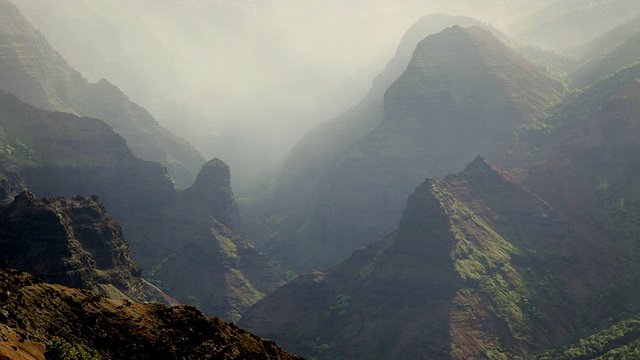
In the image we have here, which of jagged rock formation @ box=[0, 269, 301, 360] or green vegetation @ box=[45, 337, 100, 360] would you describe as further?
jagged rock formation @ box=[0, 269, 301, 360]

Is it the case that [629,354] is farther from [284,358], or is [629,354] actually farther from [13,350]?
[13,350]

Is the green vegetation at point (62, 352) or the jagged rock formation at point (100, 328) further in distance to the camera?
the jagged rock formation at point (100, 328)

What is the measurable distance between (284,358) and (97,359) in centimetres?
3419

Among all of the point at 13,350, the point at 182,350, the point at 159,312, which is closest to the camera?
the point at 13,350

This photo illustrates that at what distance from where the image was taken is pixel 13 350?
71.0 meters

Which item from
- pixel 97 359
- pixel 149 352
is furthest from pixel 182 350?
pixel 97 359

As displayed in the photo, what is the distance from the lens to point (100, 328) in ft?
292

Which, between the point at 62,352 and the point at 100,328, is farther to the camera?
the point at 100,328

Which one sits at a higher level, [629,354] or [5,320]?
[629,354]

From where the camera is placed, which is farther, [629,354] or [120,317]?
[629,354]

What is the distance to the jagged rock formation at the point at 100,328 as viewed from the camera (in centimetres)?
7894

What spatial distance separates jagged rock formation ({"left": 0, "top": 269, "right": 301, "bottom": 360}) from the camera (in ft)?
259

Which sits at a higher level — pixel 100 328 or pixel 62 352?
pixel 100 328

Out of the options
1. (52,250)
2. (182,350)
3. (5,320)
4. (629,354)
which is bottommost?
(52,250)
